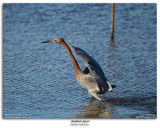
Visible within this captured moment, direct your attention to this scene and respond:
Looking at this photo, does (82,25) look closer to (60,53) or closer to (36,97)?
(60,53)

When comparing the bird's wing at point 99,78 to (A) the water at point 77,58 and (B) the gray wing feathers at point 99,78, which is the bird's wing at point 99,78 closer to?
(B) the gray wing feathers at point 99,78

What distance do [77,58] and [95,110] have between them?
12.9ft

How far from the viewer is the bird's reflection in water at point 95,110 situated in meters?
9.08

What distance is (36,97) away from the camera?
998 cm

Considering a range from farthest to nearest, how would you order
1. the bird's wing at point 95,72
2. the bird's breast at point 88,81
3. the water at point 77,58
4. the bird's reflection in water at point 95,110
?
the bird's breast at point 88,81 → the water at point 77,58 → the bird's reflection in water at point 95,110 → the bird's wing at point 95,72

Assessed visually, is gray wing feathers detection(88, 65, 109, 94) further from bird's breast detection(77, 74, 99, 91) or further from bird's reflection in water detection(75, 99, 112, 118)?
bird's reflection in water detection(75, 99, 112, 118)

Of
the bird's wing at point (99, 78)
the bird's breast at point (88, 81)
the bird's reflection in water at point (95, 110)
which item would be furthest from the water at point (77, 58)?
the bird's wing at point (99, 78)

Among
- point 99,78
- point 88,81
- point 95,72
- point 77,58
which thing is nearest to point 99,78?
point 99,78

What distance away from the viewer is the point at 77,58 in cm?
1307

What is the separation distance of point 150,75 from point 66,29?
527 centimetres

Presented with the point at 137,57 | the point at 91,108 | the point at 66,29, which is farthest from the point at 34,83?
the point at 66,29

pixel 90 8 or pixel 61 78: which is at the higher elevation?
pixel 90 8

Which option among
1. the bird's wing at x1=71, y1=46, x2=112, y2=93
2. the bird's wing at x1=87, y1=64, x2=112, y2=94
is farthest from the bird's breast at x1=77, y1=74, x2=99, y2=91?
the bird's wing at x1=87, y1=64, x2=112, y2=94

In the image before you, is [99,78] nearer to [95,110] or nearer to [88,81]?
[88,81]
